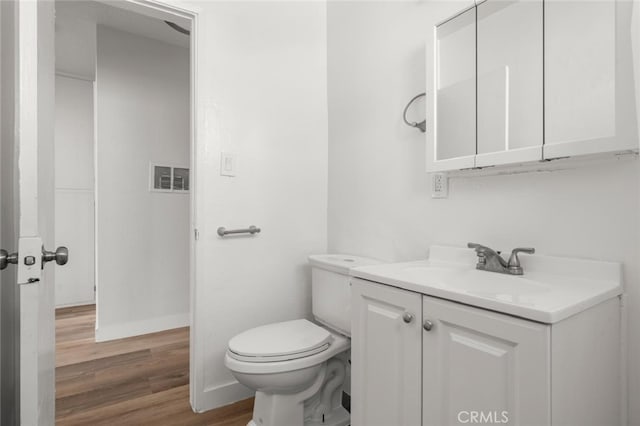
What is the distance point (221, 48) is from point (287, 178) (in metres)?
0.77

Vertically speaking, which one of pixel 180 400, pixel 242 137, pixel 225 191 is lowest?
pixel 180 400

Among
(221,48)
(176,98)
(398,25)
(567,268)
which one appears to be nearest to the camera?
(567,268)

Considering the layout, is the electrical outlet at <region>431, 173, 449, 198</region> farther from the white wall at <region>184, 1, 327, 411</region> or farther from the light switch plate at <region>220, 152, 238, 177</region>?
the light switch plate at <region>220, 152, 238, 177</region>

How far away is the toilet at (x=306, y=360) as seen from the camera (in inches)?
54.4

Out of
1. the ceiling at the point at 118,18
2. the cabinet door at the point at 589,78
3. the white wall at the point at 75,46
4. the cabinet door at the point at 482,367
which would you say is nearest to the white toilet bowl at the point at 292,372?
the cabinet door at the point at 482,367

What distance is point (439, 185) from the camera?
4.82ft

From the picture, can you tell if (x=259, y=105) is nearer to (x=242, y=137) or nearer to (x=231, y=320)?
(x=242, y=137)

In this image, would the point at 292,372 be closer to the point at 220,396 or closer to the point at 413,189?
the point at 220,396

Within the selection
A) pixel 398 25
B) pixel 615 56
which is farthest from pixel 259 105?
pixel 615 56

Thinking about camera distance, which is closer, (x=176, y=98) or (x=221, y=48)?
(x=221, y=48)

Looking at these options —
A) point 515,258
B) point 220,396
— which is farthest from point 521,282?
point 220,396

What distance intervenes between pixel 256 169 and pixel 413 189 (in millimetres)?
873

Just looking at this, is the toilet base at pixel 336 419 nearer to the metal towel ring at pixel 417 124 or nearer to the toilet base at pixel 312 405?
the toilet base at pixel 312 405

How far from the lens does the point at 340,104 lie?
6.67 feet
